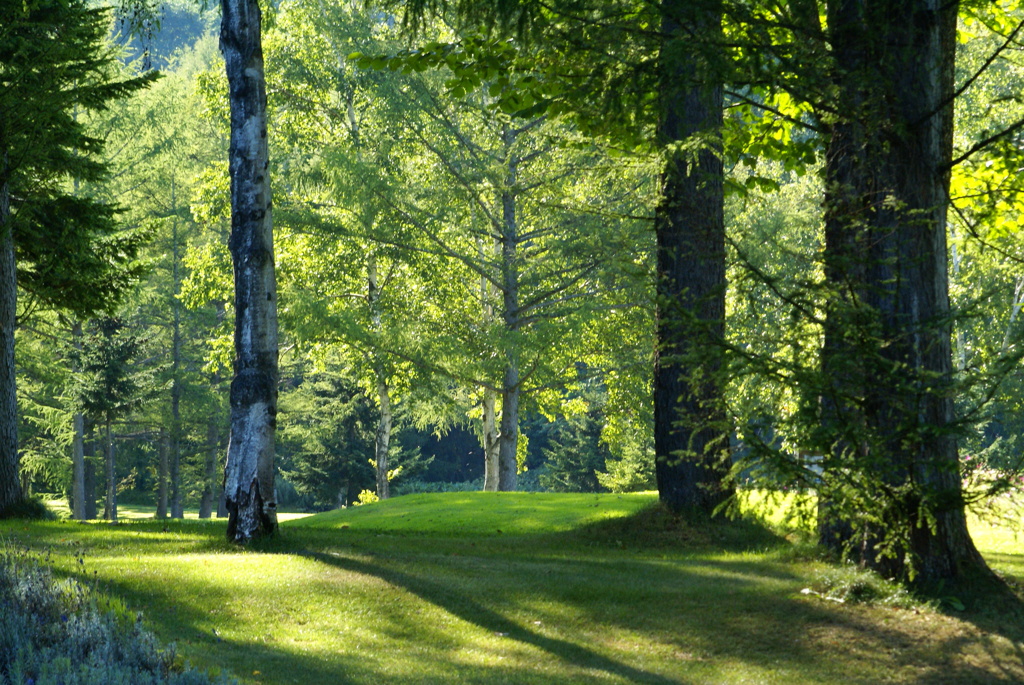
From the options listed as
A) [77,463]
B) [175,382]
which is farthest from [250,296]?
[175,382]

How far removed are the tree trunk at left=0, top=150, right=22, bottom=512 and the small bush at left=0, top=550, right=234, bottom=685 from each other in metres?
6.98

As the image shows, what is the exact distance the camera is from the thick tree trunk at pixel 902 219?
588cm

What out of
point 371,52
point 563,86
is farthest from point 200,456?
point 563,86

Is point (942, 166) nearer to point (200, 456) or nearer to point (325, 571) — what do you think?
point (325, 571)

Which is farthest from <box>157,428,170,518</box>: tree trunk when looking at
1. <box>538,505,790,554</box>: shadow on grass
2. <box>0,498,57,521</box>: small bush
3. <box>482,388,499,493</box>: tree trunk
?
<box>538,505,790,554</box>: shadow on grass

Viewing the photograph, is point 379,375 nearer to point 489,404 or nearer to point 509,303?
point 489,404

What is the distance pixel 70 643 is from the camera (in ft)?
14.5

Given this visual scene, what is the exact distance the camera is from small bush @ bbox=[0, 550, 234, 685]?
3939mm

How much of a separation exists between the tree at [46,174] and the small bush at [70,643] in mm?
7441

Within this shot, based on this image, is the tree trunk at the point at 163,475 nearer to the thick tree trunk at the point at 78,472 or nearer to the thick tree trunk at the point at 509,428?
the thick tree trunk at the point at 78,472

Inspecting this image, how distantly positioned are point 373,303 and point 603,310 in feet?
17.8

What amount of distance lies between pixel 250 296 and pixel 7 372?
4714mm

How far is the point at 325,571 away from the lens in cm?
783

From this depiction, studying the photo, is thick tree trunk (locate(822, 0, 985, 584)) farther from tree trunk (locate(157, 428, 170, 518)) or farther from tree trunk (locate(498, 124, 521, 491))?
tree trunk (locate(157, 428, 170, 518))
